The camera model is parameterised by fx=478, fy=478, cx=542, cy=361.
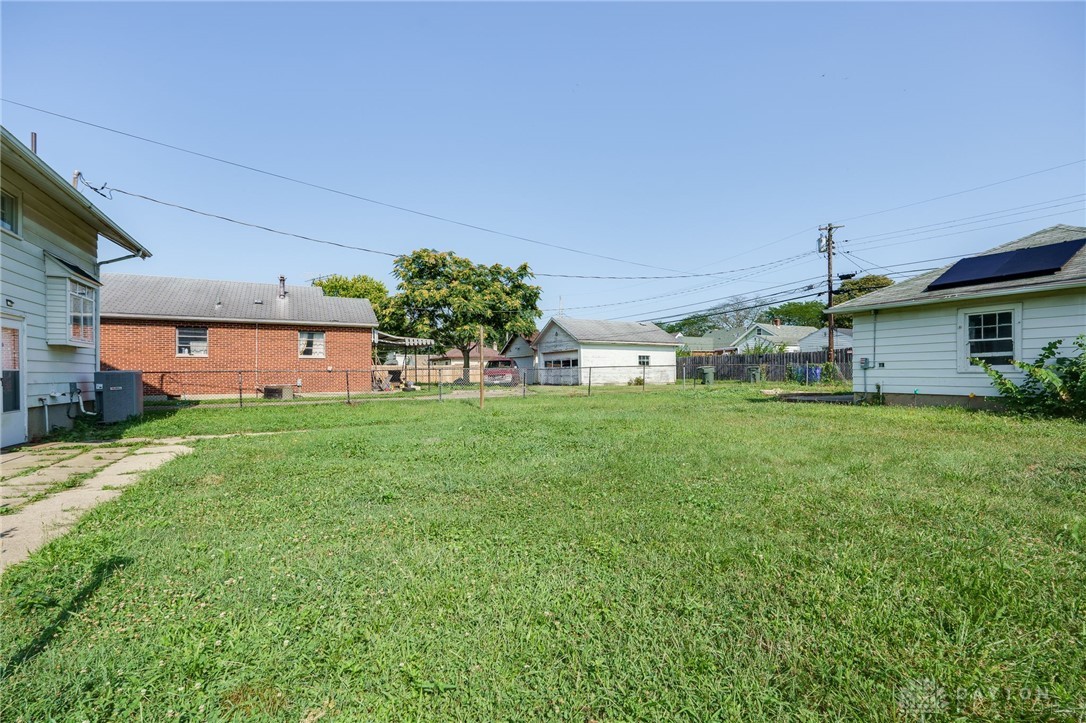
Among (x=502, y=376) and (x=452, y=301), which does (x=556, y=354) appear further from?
(x=452, y=301)

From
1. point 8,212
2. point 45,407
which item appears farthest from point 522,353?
point 8,212

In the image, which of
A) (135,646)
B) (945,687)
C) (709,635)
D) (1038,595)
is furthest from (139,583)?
(1038,595)

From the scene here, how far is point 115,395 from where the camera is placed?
362 inches

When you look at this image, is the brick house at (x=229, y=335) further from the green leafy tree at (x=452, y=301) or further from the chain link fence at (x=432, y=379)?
the green leafy tree at (x=452, y=301)

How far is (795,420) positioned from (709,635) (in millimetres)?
7763

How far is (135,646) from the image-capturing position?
199cm

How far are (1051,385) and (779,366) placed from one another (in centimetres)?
1937

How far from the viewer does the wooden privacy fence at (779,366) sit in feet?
80.7

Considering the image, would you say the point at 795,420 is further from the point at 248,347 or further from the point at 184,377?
the point at 184,377

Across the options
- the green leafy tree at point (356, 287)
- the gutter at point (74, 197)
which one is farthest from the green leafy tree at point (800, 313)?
the gutter at point (74, 197)

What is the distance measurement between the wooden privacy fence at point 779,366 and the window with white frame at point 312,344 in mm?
17424

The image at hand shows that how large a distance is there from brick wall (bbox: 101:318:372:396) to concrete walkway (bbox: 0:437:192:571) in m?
10.0

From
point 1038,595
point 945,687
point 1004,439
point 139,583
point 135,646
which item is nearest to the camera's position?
point 945,687

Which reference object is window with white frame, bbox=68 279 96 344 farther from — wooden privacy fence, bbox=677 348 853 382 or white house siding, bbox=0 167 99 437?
wooden privacy fence, bbox=677 348 853 382
